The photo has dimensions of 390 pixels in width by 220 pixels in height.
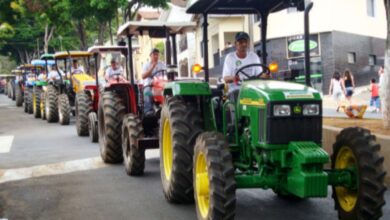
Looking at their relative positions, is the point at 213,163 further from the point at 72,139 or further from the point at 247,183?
the point at 72,139

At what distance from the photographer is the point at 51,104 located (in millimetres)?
18125

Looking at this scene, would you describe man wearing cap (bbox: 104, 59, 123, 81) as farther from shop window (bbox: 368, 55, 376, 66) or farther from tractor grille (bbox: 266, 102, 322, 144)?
shop window (bbox: 368, 55, 376, 66)

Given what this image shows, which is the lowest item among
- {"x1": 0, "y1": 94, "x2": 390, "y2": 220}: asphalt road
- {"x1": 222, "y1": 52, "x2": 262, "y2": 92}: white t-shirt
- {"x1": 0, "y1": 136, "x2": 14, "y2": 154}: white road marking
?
{"x1": 0, "y1": 94, "x2": 390, "y2": 220}: asphalt road

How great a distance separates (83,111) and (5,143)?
6.71 ft

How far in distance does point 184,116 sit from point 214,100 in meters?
0.48

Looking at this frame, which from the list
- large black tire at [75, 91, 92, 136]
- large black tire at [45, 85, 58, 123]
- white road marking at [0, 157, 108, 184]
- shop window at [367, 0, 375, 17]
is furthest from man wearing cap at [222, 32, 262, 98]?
shop window at [367, 0, 375, 17]

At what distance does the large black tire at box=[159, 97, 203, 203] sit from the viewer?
20.3ft

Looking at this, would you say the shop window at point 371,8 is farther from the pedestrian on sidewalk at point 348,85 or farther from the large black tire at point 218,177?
the large black tire at point 218,177

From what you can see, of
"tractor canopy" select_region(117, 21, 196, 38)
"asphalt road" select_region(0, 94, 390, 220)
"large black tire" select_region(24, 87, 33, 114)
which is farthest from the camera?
Answer: "large black tire" select_region(24, 87, 33, 114)

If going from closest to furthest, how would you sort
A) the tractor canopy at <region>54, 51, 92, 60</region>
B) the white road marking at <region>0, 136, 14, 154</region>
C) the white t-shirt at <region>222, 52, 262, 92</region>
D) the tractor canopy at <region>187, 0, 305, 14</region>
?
1. the tractor canopy at <region>187, 0, 305, 14</region>
2. the white t-shirt at <region>222, 52, 262, 92</region>
3. the white road marking at <region>0, 136, 14, 154</region>
4. the tractor canopy at <region>54, 51, 92, 60</region>

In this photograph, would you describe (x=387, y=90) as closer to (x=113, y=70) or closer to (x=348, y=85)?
(x=113, y=70)

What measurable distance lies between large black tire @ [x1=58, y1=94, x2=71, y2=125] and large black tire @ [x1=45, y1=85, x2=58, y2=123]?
729 mm

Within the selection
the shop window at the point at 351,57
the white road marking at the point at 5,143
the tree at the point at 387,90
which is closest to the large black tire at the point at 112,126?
the white road marking at the point at 5,143

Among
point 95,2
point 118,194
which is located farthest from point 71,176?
point 95,2
